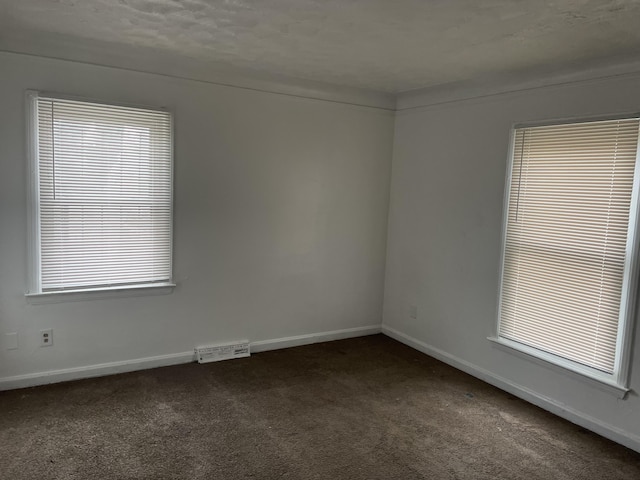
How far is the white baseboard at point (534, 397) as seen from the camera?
2964 millimetres

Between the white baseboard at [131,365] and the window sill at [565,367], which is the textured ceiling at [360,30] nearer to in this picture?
the window sill at [565,367]

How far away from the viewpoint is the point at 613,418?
3004 millimetres

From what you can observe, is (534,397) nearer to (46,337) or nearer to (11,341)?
(46,337)

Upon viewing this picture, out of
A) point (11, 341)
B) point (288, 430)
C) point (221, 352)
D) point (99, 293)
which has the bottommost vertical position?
point (288, 430)

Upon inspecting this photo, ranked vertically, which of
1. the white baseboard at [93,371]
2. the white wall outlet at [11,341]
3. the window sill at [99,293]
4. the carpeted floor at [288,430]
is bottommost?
the carpeted floor at [288,430]

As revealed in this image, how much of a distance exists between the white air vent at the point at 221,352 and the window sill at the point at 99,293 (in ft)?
1.97

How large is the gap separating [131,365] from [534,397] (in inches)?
122

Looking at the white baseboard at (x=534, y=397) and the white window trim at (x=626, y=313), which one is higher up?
the white window trim at (x=626, y=313)

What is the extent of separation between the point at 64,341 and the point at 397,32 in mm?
3160

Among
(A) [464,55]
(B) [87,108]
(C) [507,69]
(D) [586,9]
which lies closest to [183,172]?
(B) [87,108]

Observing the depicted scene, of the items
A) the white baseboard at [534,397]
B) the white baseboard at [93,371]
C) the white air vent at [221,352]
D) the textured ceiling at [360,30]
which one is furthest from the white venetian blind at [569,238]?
the white baseboard at [93,371]

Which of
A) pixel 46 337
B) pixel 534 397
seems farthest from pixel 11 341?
pixel 534 397

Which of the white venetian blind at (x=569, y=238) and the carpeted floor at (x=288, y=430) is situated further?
the white venetian blind at (x=569, y=238)

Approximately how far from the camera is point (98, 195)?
136 inches
